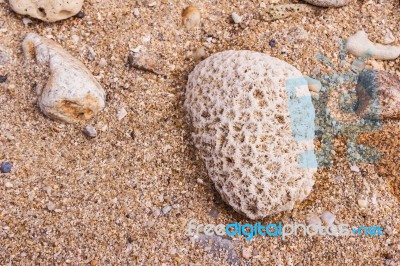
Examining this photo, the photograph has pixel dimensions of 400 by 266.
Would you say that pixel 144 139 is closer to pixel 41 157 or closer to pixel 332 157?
pixel 41 157

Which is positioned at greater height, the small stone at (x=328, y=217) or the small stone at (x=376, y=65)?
the small stone at (x=376, y=65)

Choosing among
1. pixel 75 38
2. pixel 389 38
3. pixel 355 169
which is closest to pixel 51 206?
pixel 75 38

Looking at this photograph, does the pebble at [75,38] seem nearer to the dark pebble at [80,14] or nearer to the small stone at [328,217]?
the dark pebble at [80,14]

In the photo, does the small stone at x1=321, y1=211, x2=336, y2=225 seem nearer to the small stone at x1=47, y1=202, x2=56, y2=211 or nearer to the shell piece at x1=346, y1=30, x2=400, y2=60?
the shell piece at x1=346, y1=30, x2=400, y2=60

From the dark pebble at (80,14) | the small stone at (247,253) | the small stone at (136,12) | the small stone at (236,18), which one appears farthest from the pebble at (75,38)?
the small stone at (247,253)

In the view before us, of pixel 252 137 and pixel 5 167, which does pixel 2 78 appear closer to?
pixel 5 167

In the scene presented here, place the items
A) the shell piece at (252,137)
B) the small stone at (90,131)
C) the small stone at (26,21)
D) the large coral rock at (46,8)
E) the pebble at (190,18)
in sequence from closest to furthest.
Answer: the shell piece at (252,137) → the small stone at (90,131) → the large coral rock at (46,8) → the small stone at (26,21) → the pebble at (190,18)
